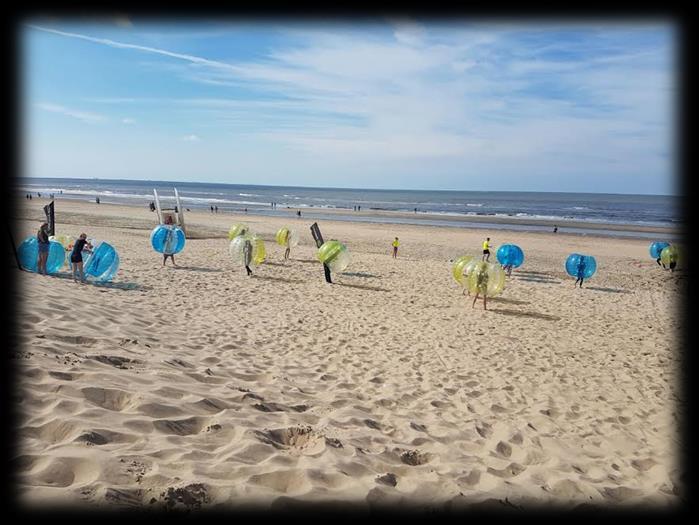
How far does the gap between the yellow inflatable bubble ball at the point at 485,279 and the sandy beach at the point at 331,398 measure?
20.5 inches

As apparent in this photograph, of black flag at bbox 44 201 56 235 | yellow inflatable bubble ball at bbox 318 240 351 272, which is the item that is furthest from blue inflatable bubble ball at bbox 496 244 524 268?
black flag at bbox 44 201 56 235

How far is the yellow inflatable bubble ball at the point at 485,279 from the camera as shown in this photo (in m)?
11.2

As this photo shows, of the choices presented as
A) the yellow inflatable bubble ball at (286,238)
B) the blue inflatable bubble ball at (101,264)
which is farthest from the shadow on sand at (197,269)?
the yellow inflatable bubble ball at (286,238)

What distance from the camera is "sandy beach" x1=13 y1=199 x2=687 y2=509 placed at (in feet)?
10.8

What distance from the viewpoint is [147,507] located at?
109 inches

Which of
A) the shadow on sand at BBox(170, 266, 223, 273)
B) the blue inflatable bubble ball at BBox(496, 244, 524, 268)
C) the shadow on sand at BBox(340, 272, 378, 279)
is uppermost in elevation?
the blue inflatable bubble ball at BBox(496, 244, 524, 268)

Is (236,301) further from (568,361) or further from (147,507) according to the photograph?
(147,507)

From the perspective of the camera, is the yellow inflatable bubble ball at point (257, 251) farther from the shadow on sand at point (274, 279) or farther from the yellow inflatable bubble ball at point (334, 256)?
the yellow inflatable bubble ball at point (334, 256)

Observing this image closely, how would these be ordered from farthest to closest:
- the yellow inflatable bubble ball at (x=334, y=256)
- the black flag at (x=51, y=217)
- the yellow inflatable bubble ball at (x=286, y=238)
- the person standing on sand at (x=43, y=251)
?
the yellow inflatable bubble ball at (x=286, y=238) → the black flag at (x=51, y=217) → the yellow inflatable bubble ball at (x=334, y=256) → the person standing on sand at (x=43, y=251)

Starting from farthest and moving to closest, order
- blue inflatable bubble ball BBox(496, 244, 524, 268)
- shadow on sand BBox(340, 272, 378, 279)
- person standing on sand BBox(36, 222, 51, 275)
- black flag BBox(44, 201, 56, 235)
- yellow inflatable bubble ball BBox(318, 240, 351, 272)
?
blue inflatable bubble ball BBox(496, 244, 524, 268), shadow on sand BBox(340, 272, 378, 279), black flag BBox(44, 201, 56, 235), yellow inflatable bubble ball BBox(318, 240, 351, 272), person standing on sand BBox(36, 222, 51, 275)

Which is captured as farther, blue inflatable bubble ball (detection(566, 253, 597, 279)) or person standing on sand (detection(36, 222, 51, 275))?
blue inflatable bubble ball (detection(566, 253, 597, 279))

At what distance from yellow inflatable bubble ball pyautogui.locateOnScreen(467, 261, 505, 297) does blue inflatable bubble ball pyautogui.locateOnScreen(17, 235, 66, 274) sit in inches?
377

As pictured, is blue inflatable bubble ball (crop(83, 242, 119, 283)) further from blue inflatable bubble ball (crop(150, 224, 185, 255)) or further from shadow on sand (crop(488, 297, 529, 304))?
shadow on sand (crop(488, 297, 529, 304))

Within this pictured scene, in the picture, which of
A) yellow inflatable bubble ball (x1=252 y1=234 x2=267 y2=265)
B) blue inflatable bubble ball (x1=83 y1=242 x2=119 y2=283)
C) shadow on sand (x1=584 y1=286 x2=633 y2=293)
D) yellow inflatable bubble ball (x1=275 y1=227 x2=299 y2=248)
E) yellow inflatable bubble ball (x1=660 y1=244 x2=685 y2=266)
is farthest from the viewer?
yellow inflatable bubble ball (x1=660 y1=244 x2=685 y2=266)
